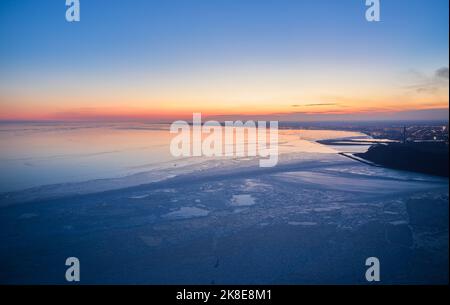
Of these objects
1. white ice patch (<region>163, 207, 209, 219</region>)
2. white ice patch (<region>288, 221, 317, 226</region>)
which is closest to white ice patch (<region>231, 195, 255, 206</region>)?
white ice patch (<region>163, 207, 209, 219</region>)

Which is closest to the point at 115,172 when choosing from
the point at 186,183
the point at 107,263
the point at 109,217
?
the point at 186,183

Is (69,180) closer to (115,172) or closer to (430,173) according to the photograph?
(115,172)

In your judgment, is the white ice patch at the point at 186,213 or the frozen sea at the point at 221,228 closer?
the frozen sea at the point at 221,228
